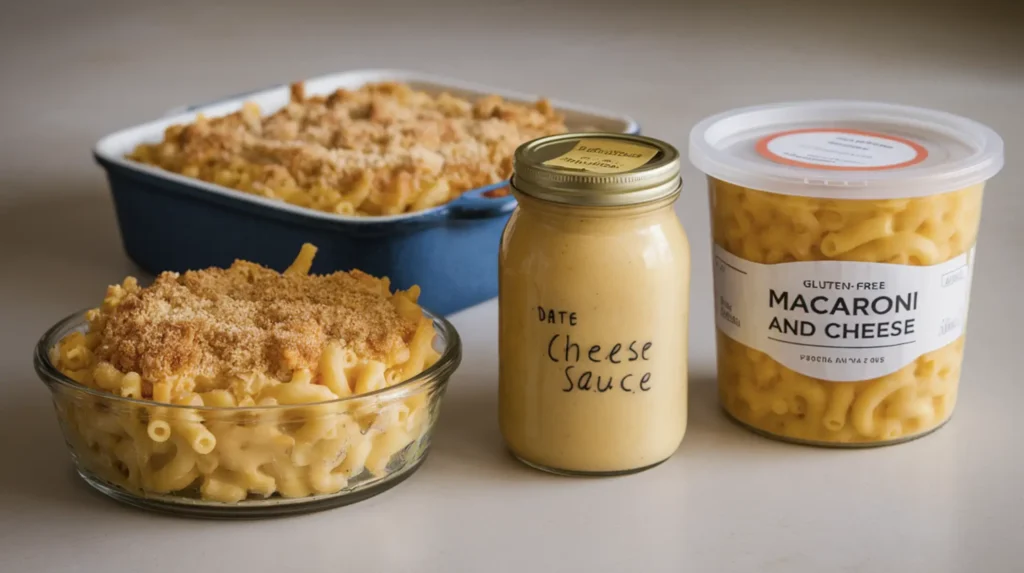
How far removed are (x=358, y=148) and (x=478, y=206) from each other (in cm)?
32

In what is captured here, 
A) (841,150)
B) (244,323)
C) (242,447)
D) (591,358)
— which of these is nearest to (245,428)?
(242,447)

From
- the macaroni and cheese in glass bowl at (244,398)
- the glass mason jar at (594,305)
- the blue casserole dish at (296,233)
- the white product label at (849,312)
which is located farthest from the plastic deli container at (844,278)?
the blue casserole dish at (296,233)

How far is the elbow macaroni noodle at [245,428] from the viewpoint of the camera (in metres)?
1.39

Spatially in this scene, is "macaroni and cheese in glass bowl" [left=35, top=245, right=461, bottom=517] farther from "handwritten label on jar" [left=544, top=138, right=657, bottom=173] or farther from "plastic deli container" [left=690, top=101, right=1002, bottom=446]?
"plastic deli container" [left=690, top=101, right=1002, bottom=446]

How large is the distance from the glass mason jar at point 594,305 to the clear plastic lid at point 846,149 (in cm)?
13

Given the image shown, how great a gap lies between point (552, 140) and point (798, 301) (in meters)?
0.34

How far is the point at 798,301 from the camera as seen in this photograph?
1.53m

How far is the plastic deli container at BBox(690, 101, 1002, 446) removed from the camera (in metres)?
1.50

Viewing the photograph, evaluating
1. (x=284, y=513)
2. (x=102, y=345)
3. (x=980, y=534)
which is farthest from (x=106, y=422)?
(x=980, y=534)

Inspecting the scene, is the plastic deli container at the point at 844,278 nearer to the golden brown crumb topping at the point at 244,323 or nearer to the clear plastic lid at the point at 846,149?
the clear plastic lid at the point at 846,149

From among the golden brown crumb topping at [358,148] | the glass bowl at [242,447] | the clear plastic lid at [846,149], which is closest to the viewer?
the glass bowl at [242,447]

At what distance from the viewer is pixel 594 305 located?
4.74ft

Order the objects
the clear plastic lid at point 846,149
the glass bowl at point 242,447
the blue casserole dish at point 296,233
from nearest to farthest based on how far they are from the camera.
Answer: the glass bowl at point 242,447 < the clear plastic lid at point 846,149 < the blue casserole dish at point 296,233

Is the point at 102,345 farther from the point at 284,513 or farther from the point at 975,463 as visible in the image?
the point at 975,463
